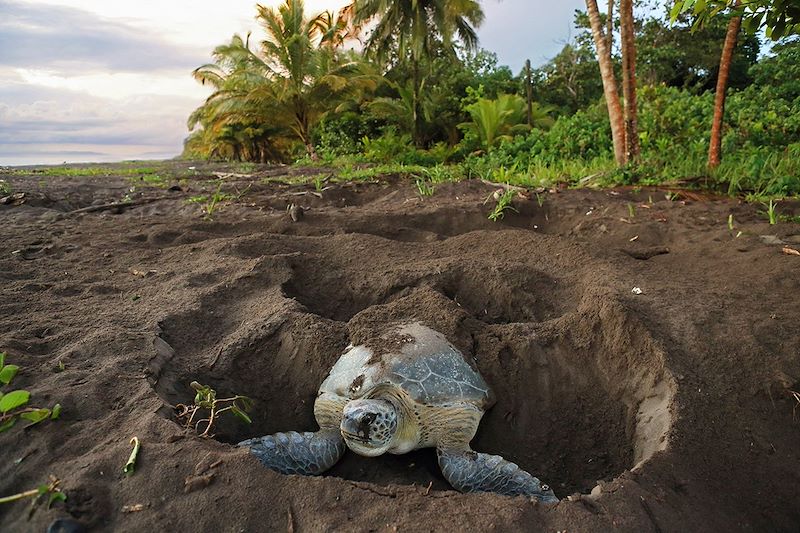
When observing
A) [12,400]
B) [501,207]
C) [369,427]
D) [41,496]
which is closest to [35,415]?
[12,400]

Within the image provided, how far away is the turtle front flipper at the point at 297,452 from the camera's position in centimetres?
177

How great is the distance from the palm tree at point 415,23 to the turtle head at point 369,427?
14.8 metres

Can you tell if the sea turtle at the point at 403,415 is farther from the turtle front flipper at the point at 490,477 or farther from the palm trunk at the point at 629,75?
the palm trunk at the point at 629,75

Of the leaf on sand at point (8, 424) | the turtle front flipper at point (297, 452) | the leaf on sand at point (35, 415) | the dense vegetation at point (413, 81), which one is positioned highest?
the dense vegetation at point (413, 81)

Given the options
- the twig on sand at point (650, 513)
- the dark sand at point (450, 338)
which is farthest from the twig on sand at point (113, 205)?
the twig on sand at point (650, 513)

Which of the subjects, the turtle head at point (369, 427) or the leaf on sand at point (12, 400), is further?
the turtle head at point (369, 427)

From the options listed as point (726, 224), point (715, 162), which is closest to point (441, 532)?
point (726, 224)

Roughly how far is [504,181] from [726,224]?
2.57m

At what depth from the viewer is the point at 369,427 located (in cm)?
180

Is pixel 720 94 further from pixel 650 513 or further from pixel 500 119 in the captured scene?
pixel 500 119

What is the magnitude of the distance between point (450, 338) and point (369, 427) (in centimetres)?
68

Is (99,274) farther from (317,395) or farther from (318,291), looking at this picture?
(317,395)

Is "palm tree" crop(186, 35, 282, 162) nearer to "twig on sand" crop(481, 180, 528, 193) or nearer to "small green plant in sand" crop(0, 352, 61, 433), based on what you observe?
"twig on sand" crop(481, 180, 528, 193)

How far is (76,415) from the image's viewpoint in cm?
171
